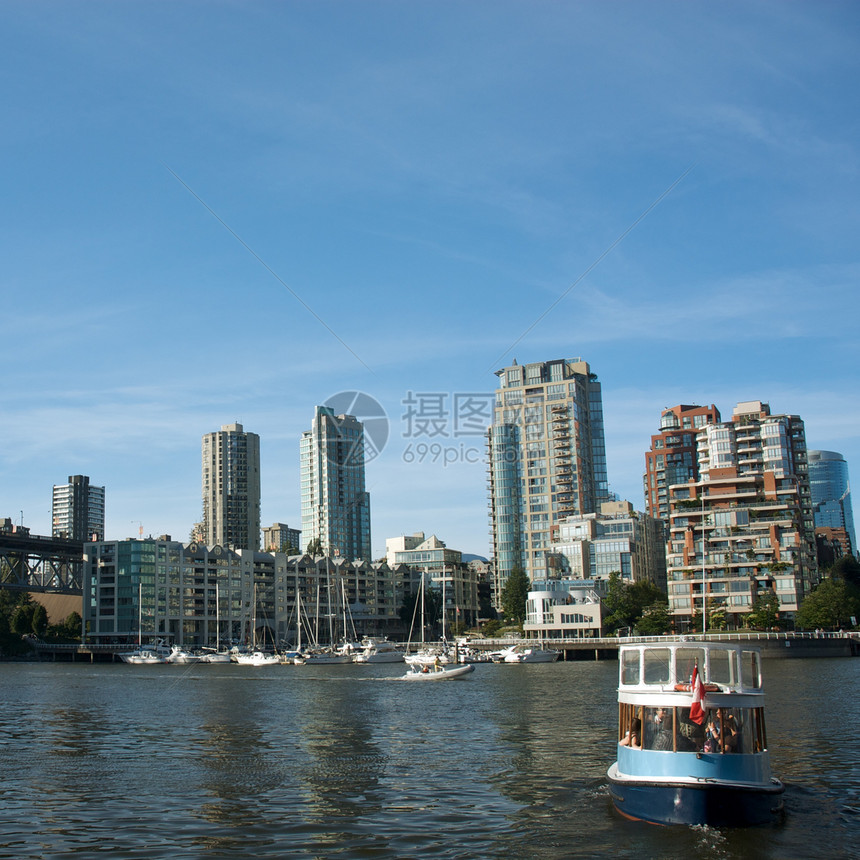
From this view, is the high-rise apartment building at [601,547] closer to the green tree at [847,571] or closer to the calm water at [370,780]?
the green tree at [847,571]

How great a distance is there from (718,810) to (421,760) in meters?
17.5

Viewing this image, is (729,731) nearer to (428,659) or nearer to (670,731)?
(670,731)

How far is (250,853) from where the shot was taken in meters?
25.2

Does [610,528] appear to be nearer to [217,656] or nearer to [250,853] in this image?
[217,656]

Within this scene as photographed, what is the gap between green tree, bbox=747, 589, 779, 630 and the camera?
12694cm

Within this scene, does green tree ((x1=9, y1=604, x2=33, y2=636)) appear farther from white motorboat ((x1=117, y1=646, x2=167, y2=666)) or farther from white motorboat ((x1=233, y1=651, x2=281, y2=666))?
white motorboat ((x1=233, y1=651, x2=281, y2=666))

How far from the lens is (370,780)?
3584cm

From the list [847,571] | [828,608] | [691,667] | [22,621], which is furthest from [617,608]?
[691,667]

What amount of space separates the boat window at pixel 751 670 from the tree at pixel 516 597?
6129 inches

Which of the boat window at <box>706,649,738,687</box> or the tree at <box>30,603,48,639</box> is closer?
the boat window at <box>706,649,738,687</box>

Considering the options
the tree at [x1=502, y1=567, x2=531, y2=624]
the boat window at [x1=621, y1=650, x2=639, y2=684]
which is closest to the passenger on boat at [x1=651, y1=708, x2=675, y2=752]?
the boat window at [x1=621, y1=650, x2=639, y2=684]

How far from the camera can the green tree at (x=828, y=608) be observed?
419 ft

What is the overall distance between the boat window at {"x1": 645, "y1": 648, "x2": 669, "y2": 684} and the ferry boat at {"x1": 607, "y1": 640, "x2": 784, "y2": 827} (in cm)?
3

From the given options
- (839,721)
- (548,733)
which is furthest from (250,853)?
(839,721)
